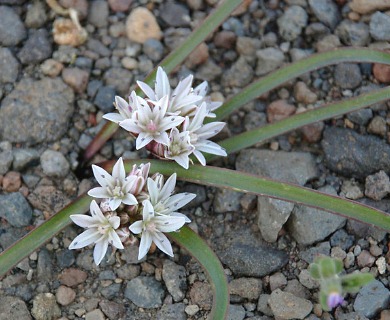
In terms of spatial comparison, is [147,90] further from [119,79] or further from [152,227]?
[152,227]

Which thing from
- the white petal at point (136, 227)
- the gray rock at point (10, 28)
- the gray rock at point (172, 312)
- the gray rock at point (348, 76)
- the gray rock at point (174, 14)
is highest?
the gray rock at point (10, 28)

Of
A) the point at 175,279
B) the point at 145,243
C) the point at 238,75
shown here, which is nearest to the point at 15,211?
the point at 145,243

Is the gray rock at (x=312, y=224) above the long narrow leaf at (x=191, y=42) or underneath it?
underneath

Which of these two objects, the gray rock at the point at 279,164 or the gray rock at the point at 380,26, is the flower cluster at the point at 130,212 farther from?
the gray rock at the point at 380,26

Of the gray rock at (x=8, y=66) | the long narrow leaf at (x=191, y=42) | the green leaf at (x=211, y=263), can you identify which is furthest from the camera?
the gray rock at (x=8, y=66)

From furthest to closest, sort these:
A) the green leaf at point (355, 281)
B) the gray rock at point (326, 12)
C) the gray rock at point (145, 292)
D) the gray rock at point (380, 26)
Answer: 1. the gray rock at point (326, 12)
2. the gray rock at point (380, 26)
3. the gray rock at point (145, 292)
4. the green leaf at point (355, 281)

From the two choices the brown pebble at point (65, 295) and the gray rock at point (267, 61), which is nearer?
the brown pebble at point (65, 295)

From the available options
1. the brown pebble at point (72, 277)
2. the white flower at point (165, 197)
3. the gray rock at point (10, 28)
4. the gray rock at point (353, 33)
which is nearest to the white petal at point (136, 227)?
the white flower at point (165, 197)
